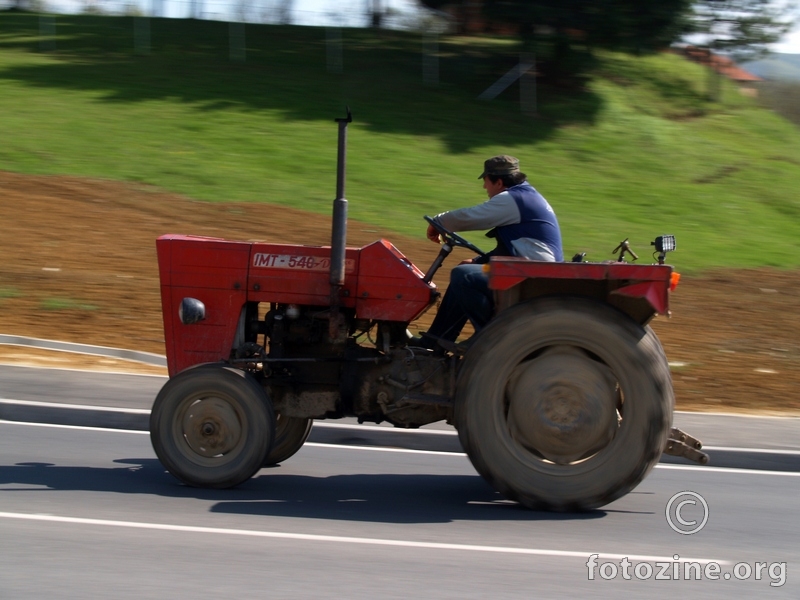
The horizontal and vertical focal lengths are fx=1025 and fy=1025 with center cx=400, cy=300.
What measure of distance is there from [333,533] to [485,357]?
1245 millimetres

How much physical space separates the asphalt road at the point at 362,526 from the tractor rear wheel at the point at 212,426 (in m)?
0.15

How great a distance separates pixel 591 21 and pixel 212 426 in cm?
1912

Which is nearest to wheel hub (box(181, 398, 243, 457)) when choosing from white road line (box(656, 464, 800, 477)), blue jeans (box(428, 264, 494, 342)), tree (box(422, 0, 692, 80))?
blue jeans (box(428, 264, 494, 342))

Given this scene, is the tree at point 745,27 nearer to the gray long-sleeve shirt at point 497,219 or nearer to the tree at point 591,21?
the tree at point 591,21

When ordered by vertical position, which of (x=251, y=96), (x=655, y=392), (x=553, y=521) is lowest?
(x=553, y=521)

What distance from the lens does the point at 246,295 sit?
602cm

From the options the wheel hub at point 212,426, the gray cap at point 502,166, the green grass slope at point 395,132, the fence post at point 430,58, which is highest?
the fence post at point 430,58

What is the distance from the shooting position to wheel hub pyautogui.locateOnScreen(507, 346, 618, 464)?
558cm

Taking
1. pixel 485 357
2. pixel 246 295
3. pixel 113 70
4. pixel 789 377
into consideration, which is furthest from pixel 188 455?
pixel 113 70

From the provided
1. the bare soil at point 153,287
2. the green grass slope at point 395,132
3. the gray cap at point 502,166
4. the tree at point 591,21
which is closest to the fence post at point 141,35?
the green grass slope at point 395,132

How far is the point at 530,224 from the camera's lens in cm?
584

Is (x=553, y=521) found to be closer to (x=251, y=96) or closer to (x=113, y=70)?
(x=251, y=96)


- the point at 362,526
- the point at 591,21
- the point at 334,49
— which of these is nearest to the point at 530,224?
the point at 362,526

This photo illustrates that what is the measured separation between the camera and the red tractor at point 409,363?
551 centimetres
